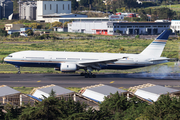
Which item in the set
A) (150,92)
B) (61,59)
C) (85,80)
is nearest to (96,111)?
(150,92)

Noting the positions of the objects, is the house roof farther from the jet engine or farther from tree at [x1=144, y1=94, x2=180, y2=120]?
the jet engine

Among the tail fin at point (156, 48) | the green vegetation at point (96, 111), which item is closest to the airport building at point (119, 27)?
the tail fin at point (156, 48)

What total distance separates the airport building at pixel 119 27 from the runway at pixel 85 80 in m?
122

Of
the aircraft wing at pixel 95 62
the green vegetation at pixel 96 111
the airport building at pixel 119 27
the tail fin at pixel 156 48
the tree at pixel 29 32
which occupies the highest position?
the airport building at pixel 119 27

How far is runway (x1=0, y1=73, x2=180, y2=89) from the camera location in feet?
143

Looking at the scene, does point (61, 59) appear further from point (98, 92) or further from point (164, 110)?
point (164, 110)

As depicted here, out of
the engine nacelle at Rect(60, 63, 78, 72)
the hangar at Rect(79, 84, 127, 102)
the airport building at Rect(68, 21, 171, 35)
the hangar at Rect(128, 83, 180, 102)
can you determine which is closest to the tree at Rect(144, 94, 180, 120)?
the hangar at Rect(128, 83, 180, 102)

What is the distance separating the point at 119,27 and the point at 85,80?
13242 centimetres

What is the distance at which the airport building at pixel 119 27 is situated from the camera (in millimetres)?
174625

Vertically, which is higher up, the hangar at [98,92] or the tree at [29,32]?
the tree at [29,32]

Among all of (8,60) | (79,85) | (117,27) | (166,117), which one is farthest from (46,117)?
(117,27)

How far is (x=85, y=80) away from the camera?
47406mm

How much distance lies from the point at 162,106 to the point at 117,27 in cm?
15583

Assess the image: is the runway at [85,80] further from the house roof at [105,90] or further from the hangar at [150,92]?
the house roof at [105,90]
